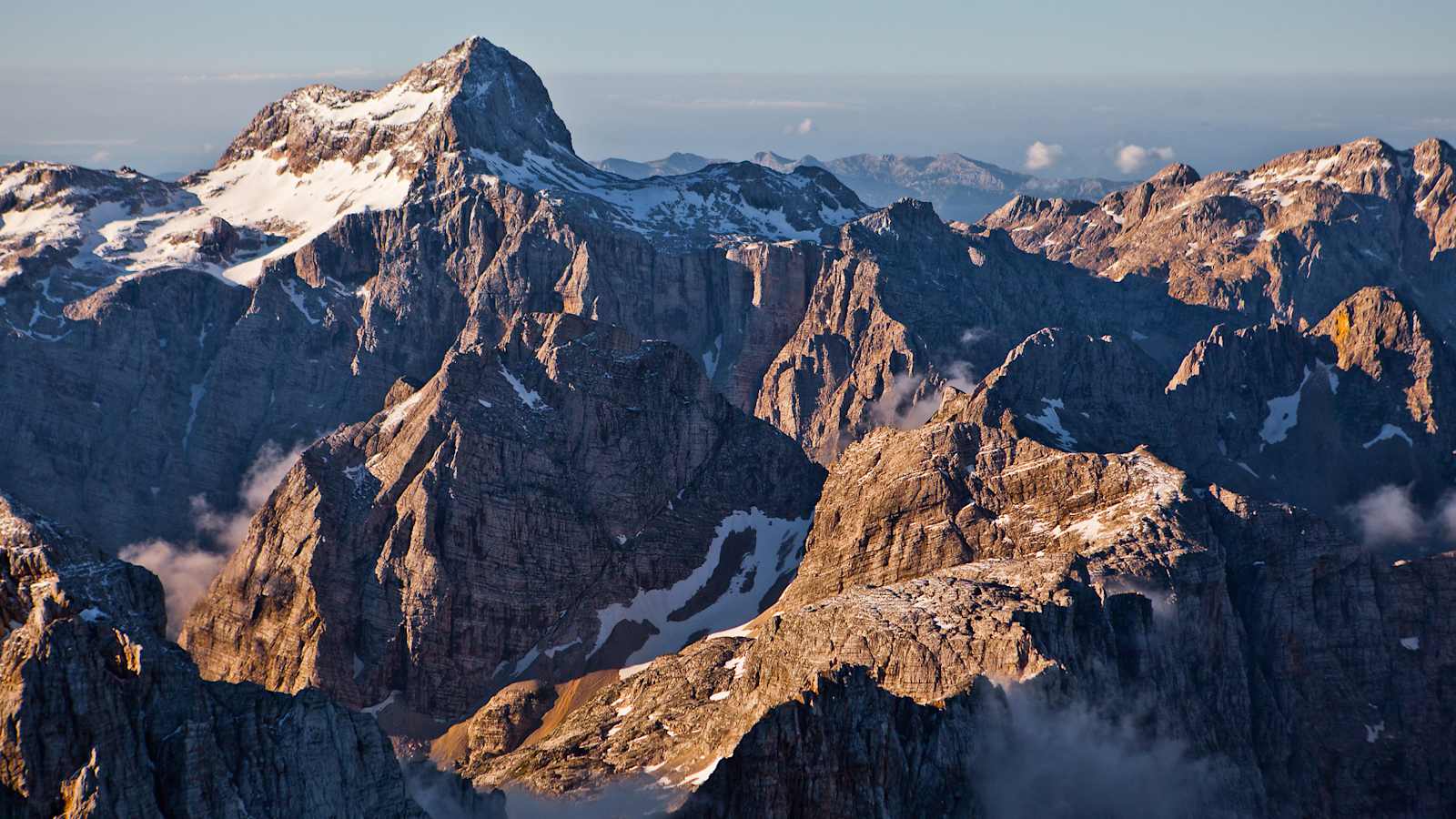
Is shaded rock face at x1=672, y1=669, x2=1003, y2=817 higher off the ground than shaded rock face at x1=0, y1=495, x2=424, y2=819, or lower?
lower

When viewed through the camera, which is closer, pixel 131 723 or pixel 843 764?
pixel 131 723

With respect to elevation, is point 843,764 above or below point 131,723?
below

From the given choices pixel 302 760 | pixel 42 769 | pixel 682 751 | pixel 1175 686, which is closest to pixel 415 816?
pixel 302 760

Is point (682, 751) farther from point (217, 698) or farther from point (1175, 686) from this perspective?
point (217, 698)

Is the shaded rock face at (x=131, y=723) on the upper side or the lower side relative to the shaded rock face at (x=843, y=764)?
upper

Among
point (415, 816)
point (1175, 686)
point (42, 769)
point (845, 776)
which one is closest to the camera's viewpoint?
point (42, 769)

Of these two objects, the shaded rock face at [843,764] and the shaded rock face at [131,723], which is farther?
the shaded rock face at [843,764]

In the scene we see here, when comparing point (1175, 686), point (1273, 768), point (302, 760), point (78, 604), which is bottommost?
point (1273, 768)

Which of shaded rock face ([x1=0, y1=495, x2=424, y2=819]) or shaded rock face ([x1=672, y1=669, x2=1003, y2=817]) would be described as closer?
shaded rock face ([x1=0, y1=495, x2=424, y2=819])
